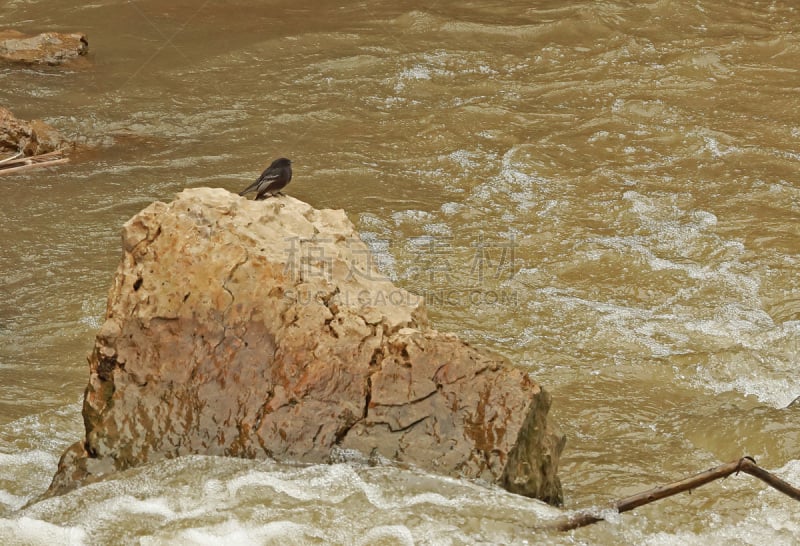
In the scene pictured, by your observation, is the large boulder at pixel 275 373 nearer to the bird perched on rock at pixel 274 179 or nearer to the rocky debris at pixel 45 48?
the bird perched on rock at pixel 274 179

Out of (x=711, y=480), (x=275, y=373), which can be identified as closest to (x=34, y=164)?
(x=275, y=373)

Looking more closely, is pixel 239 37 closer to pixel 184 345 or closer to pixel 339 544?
pixel 184 345

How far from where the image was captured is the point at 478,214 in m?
6.91

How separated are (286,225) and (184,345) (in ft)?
2.26

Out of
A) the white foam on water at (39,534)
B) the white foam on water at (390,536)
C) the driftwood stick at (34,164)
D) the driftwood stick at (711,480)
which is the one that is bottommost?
the white foam on water at (390,536)

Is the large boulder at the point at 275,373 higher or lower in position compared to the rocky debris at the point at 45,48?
lower

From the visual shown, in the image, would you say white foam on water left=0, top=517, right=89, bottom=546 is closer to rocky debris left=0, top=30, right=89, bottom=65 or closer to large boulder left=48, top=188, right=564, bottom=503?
large boulder left=48, top=188, right=564, bottom=503

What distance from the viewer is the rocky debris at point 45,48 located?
31.8ft

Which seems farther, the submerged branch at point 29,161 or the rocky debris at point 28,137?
the rocky debris at point 28,137

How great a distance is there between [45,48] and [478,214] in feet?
18.0

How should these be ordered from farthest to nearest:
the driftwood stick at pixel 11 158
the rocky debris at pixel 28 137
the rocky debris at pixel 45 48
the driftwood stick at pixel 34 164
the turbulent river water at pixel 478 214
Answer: the rocky debris at pixel 45 48
the rocky debris at pixel 28 137
the driftwood stick at pixel 34 164
the driftwood stick at pixel 11 158
the turbulent river water at pixel 478 214

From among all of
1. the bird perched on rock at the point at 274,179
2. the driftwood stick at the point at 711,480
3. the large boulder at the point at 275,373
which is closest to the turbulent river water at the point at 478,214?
the large boulder at the point at 275,373

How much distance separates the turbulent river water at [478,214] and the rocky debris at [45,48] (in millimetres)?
153

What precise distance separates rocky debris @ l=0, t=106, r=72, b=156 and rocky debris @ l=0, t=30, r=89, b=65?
204cm
